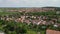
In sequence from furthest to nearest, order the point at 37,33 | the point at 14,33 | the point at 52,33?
the point at 37,33 < the point at 14,33 < the point at 52,33

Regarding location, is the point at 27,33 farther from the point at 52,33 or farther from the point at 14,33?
the point at 52,33

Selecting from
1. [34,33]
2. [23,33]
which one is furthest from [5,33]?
[34,33]

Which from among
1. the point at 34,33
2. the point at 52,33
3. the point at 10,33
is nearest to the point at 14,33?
the point at 10,33

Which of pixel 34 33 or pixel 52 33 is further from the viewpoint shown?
pixel 34 33

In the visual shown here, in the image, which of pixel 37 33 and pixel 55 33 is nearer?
pixel 55 33

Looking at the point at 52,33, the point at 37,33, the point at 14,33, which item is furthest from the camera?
the point at 37,33

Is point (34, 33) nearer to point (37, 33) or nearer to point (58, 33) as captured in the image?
point (37, 33)

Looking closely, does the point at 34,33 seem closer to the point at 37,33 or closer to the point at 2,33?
the point at 37,33
